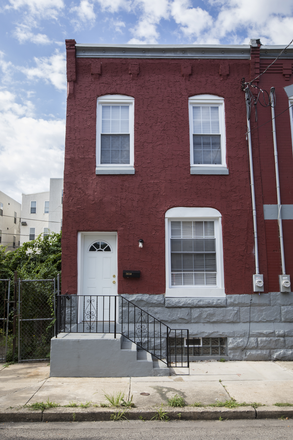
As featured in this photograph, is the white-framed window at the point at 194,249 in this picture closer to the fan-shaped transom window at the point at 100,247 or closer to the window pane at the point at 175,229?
the window pane at the point at 175,229

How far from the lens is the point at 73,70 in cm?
893

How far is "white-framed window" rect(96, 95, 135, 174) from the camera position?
891 cm

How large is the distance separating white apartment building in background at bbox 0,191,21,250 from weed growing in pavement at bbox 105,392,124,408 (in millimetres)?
34065

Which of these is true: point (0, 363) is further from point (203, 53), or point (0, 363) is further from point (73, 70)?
point (203, 53)

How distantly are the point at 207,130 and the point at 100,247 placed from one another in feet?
13.6

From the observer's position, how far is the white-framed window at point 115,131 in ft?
29.2

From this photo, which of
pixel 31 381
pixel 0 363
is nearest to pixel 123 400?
pixel 31 381

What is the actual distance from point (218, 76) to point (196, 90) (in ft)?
2.36

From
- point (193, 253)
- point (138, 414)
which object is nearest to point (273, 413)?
point (138, 414)

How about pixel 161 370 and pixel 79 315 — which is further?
pixel 79 315

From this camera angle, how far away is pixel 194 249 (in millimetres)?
8633

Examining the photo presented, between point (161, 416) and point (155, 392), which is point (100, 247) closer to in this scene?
point (155, 392)

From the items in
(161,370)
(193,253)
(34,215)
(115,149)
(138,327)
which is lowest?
(161,370)

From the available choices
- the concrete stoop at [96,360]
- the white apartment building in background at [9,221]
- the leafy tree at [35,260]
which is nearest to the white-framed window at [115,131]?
the leafy tree at [35,260]
